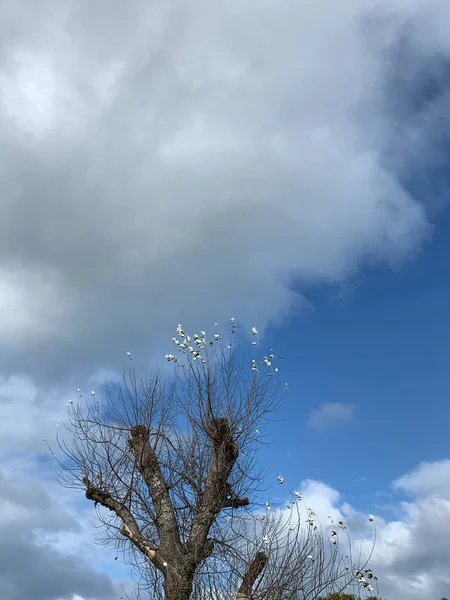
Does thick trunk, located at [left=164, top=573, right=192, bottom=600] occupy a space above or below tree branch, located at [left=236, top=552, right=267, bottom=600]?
below

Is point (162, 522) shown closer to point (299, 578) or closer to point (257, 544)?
point (257, 544)

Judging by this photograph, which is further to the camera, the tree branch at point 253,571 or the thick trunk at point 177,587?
the tree branch at point 253,571

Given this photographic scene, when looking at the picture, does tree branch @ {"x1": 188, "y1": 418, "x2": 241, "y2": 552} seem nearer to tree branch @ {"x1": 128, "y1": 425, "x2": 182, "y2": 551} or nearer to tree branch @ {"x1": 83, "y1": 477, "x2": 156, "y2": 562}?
tree branch @ {"x1": 128, "y1": 425, "x2": 182, "y2": 551}

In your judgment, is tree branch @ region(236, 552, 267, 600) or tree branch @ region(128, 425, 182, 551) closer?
tree branch @ region(236, 552, 267, 600)

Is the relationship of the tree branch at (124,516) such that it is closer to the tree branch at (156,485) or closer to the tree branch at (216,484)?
the tree branch at (156,485)

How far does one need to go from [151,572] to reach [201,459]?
2.91 meters

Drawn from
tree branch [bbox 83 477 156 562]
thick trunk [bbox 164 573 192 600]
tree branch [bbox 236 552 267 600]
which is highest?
tree branch [bbox 83 477 156 562]

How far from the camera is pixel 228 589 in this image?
14.4 metres

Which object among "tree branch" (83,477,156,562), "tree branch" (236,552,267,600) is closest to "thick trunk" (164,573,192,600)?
"tree branch" (83,477,156,562)

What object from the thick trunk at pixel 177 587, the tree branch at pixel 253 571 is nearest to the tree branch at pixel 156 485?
the thick trunk at pixel 177 587

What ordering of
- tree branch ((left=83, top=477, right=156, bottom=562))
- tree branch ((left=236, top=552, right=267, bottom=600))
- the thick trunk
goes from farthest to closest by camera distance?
tree branch ((left=83, top=477, right=156, bottom=562)), tree branch ((left=236, top=552, right=267, bottom=600)), the thick trunk

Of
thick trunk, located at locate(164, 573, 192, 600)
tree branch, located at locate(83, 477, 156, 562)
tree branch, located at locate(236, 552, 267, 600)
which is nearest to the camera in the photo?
thick trunk, located at locate(164, 573, 192, 600)

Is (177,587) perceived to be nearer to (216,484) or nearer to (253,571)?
(253,571)

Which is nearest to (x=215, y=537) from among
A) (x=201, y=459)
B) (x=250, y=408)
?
(x=201, y=459)
